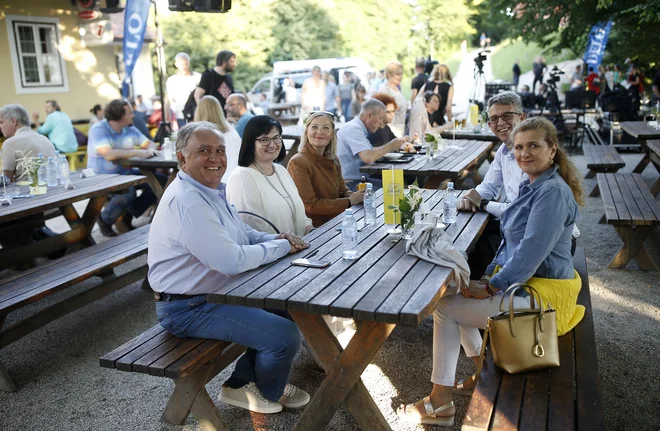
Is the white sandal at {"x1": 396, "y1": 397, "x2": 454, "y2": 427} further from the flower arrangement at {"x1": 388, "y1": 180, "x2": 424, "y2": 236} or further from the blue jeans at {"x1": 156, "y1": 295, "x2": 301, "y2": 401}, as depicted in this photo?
the flower arrangement at {"x1": 388, "y1": 180, "x2": 424, "y2": 236}

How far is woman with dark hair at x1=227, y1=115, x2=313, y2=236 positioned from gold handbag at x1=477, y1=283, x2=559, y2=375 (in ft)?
4.82

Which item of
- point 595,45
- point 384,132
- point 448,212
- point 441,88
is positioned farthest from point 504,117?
point 595,45

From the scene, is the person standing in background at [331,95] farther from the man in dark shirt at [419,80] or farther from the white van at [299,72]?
the man in dark shirt at [419,80]

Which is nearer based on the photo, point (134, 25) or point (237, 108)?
point (237, 108)

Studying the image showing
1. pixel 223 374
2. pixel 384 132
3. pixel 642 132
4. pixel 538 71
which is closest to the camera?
pixel 223 374

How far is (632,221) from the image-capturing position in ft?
14.9

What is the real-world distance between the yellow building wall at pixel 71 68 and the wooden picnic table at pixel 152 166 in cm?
800

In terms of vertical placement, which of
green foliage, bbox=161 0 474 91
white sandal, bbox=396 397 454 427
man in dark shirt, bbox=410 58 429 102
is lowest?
white sandal, bbox=396 397 454 427

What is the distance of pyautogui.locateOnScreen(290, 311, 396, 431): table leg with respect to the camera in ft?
7.99

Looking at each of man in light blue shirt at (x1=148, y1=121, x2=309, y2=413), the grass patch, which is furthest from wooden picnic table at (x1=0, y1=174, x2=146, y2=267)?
the grass patch

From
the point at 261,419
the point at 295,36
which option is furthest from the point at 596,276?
the point at 295,36

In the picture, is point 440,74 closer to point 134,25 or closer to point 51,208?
point 134,25

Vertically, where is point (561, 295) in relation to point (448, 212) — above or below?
below

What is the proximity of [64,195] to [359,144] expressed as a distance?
7.94ft
